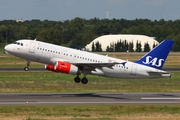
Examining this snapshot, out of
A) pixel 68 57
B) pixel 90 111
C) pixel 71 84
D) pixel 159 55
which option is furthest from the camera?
pixel 71 84

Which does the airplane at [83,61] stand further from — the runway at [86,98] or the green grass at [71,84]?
the runway at [86,98]

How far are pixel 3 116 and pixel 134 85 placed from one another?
2845 centimetres

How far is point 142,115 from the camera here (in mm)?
38094

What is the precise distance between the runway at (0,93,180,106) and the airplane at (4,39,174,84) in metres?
2.89

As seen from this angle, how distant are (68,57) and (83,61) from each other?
1.81 metres

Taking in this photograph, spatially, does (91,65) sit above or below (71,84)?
above

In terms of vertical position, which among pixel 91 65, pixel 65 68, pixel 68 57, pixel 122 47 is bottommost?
pixel 65 68

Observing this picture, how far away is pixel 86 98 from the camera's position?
161 ft

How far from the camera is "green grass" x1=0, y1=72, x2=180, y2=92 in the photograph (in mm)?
57844

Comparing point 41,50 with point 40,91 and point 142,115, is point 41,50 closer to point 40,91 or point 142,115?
point 40,91

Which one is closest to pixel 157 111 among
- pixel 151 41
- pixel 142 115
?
pixel 142 115

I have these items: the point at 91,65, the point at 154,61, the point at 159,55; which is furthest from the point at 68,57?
the point at 159,55

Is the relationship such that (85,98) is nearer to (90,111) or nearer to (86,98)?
(86,98)

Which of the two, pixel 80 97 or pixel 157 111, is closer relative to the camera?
pixel 157 111
